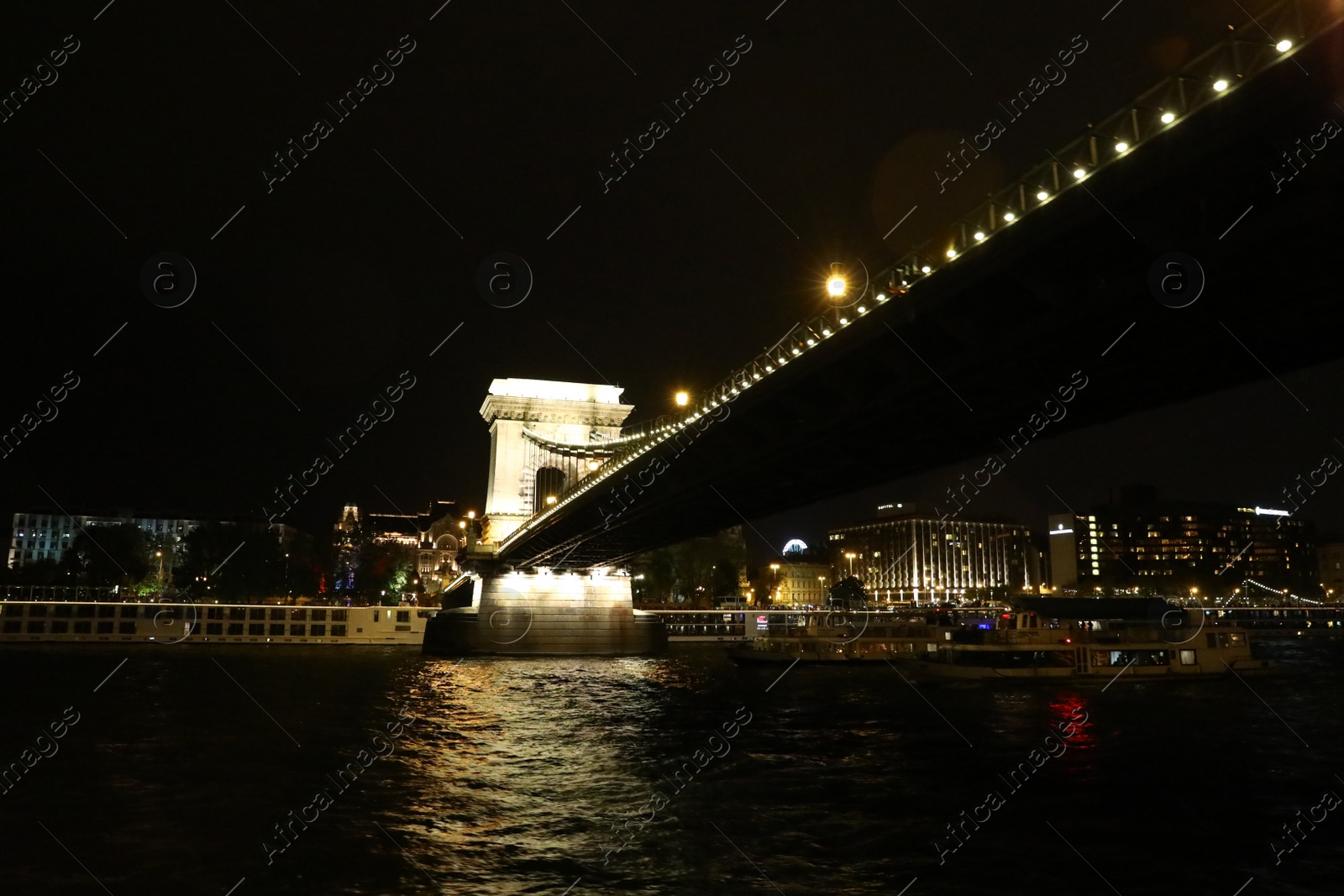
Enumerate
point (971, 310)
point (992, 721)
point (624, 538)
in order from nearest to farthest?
point (971, 310) < point (992, 721) < point (624, 538)

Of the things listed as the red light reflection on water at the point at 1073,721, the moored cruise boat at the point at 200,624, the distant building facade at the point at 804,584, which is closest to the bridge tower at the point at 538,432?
the moored cruise boat at the point at 200,624

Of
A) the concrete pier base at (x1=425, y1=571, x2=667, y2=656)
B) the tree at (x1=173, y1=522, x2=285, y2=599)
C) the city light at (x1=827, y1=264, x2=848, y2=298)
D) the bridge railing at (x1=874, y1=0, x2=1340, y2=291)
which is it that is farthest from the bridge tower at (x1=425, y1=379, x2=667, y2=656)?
the bridge railing at (x1=874, y1=0, x2=1340, y2=291)

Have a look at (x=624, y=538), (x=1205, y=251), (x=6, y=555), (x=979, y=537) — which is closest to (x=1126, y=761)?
(x=1205, y=251)

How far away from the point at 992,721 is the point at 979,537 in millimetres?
162375

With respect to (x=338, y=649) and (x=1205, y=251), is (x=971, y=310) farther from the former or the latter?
(x=338, y=649)

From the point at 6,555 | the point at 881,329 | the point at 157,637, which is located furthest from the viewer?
the point at 6,555

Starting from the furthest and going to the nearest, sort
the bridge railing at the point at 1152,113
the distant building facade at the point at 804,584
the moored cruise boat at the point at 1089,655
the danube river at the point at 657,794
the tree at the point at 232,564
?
the distant building facade at the point at 804,584, the tree at the point at 232,564, the moored cruise boat at the point at 1089,655, the danube river at the point at 657,794, the bridge railing at the point at 1152,113

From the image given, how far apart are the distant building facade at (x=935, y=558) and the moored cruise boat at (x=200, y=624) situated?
113m

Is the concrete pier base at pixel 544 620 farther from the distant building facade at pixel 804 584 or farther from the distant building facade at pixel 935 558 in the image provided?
the distant building facade at pixel 935 558

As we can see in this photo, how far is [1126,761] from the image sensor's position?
20109 mm

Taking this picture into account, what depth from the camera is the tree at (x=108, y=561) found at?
9038cm

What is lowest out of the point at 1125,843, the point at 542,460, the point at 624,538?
the point at 1125,843

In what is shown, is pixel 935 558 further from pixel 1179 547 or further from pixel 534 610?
pixel 534 610

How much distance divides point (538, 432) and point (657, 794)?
5768 cm
